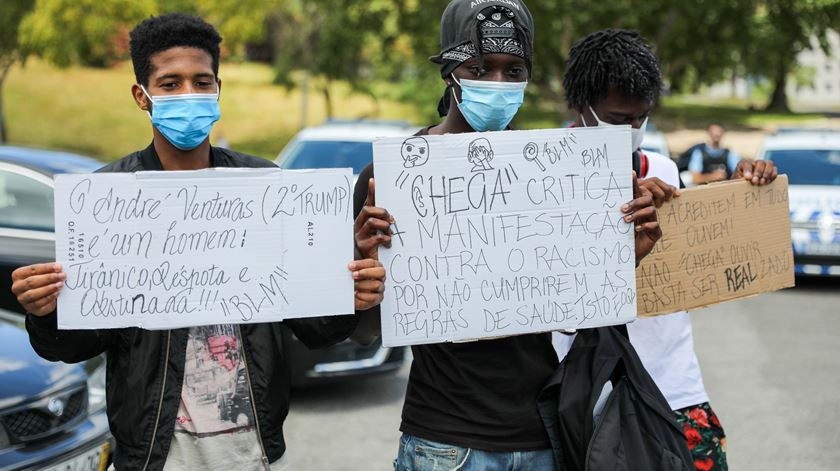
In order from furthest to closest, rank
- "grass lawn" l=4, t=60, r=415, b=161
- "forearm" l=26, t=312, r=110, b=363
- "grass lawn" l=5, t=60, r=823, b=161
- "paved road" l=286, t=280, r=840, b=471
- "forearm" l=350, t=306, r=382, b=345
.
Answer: "grass lawn" l=5, t=60, r=823, b=161 → "grass lawn" l=4, t=60, r=415, b=161 → "paved road" l=286, t=280, r=840, b=471 → "forearm" l=350, t=306, r=382, b=345 → "forearm" l=26, t=312, r=110, b=363

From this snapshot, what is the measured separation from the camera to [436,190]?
279 centimetres

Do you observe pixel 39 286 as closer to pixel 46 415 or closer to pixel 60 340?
pixel 60 340

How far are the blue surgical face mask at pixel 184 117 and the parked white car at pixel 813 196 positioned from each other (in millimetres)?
10659

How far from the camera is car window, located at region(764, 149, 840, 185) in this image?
1319 centimetres

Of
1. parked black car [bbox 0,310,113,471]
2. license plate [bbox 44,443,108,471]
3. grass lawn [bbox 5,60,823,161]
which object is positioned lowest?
license plate [bbox 44,443,108,471]

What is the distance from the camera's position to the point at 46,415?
4648 mm

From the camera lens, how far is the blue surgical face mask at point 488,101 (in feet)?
9.27

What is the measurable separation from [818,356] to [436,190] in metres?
7.35

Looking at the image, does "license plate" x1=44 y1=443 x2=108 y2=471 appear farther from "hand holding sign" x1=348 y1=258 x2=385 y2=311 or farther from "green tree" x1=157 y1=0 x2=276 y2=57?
"green tree" x1=157 y1=0 x2=276 y2=57

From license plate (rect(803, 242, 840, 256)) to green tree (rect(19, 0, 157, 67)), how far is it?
1601cm

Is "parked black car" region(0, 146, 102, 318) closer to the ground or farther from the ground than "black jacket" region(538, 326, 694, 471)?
farther from the ground

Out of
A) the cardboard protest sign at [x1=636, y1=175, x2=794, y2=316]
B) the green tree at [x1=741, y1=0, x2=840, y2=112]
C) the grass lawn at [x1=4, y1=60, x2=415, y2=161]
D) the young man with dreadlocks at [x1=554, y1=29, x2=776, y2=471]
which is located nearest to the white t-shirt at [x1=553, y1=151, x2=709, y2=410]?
the young man with dreadlocks at [x1=554, y1=29, x2=776, y2=471]

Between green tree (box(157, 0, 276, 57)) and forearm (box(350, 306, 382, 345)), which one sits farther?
green tree (box(157, 0, 276, 57))

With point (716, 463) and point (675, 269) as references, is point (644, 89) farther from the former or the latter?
point (716, 463)
